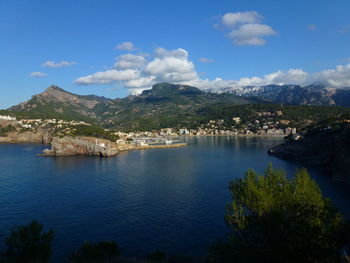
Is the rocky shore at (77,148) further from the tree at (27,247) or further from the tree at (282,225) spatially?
the tree at (282,225)

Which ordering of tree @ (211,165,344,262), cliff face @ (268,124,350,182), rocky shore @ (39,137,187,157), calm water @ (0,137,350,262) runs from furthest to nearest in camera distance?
rocky shore @ (39,137,187,157)
cliff face @ (268,124,350,182)
calm water @ (0,137,350,262)
tree @ (211,165,344,262)

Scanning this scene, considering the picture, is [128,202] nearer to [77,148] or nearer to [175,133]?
[77,148]

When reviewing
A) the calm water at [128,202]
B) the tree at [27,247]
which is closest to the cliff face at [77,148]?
the calm water at [128,202]

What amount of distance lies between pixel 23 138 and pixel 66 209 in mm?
117146

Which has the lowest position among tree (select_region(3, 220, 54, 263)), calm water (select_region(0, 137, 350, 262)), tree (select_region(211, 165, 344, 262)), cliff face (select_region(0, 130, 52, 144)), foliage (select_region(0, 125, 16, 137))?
calm water (select_region(0, 137, 350, 262))

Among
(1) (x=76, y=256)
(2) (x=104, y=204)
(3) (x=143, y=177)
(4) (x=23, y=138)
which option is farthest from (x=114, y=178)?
(4) (x=23, y=138)

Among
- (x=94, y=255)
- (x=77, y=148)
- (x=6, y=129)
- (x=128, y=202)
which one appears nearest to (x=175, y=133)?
(x=6, y=129)

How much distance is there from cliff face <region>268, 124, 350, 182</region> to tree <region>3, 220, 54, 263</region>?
48.5 metres

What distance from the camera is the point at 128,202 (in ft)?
128

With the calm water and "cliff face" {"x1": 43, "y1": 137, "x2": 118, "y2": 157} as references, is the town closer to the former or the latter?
"cliff face" {"x1": 43, "y1": 137, "x2": 118, "y2": 157}

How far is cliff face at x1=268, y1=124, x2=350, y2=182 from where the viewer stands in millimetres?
54812

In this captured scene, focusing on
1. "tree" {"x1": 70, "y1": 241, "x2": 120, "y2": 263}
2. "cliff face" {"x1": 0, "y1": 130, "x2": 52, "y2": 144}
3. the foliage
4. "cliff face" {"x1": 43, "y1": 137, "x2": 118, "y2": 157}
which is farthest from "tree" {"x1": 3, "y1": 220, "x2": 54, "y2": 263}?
the foliage

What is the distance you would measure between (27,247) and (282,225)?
14.6m

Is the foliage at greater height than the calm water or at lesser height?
greater
